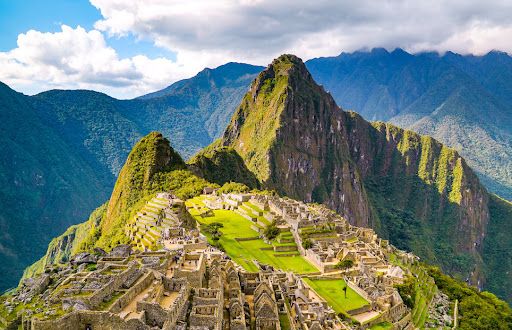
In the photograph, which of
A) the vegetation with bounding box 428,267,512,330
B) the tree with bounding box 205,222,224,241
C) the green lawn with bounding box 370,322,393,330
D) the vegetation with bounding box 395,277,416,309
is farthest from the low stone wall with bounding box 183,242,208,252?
the vegetation with bounding box 428,267,512,330

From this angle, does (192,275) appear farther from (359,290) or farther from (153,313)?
(359,290)

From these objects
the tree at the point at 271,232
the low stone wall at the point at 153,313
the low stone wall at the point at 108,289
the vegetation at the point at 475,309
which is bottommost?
the vegetation at the point at 475,309

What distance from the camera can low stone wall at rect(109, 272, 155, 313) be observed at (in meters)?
21.6

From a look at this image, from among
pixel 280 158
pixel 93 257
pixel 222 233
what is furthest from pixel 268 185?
pixel 93 257

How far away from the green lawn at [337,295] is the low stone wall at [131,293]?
22.1 m

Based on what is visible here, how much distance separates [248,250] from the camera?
5769 cm

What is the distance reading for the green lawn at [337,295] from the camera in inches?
1711

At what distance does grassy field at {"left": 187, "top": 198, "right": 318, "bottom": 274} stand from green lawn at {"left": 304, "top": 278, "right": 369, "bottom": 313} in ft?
10.4

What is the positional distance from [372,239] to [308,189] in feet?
402

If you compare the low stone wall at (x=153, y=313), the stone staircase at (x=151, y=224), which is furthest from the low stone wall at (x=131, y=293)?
the stone staircase at (x=151, y=224)

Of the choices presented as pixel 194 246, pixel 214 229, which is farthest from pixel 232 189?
pixel 194 246

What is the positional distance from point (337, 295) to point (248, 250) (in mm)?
14747

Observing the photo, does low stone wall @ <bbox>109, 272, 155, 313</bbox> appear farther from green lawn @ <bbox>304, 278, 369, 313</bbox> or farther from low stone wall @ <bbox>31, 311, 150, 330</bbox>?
green lawn @ <bbox>304, 278, 369, 313</bbox>

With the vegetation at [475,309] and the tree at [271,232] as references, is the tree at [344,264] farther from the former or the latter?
the vegetation at [475,309]
